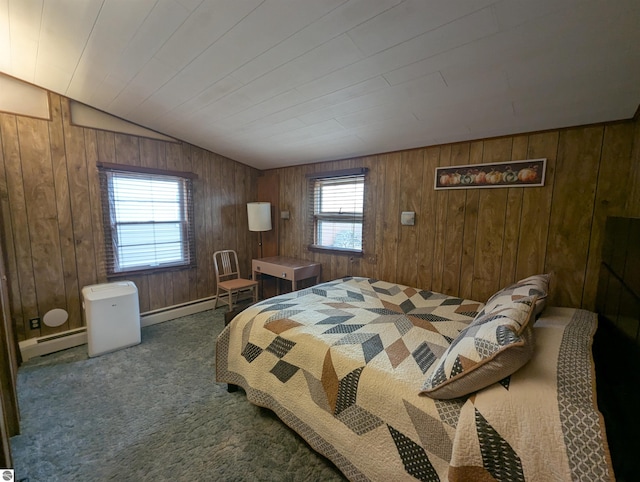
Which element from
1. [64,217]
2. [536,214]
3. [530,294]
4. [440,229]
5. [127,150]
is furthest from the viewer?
Answer: [127,150]

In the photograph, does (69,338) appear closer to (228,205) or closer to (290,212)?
(228,205)

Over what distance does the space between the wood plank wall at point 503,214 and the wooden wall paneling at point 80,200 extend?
2803 millimetres

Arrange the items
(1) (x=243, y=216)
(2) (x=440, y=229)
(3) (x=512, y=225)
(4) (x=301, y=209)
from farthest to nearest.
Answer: (1) (x=243, y=216) → (4) (x=301, y=209) → (2) (x=440, y=229) → (3) (x=512, y=225)

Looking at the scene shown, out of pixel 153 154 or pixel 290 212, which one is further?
pixel 290 212

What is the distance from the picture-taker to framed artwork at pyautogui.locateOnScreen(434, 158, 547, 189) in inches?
79.6

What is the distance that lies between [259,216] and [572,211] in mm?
3344

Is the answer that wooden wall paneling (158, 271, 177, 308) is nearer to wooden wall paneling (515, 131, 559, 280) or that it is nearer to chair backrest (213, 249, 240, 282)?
chair backrest (213, 249, 240, 282)

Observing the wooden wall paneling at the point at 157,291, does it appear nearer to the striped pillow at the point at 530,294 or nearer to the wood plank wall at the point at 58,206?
the wood plank wall at the point at 58,206

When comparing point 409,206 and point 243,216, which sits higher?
point 409,206

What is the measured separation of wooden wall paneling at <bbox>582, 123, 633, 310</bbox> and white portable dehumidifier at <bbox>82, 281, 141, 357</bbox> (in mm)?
3981

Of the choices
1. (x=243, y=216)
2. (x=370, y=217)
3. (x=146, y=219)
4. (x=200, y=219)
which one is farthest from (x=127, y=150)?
(x=370, y=217)

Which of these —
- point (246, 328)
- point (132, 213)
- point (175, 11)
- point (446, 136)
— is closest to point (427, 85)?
point (446, 136)

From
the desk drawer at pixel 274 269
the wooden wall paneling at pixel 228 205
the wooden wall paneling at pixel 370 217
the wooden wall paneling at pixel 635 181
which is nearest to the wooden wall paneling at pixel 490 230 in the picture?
the wooden wall paneling at pixel 635 181

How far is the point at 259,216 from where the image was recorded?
3838mm
